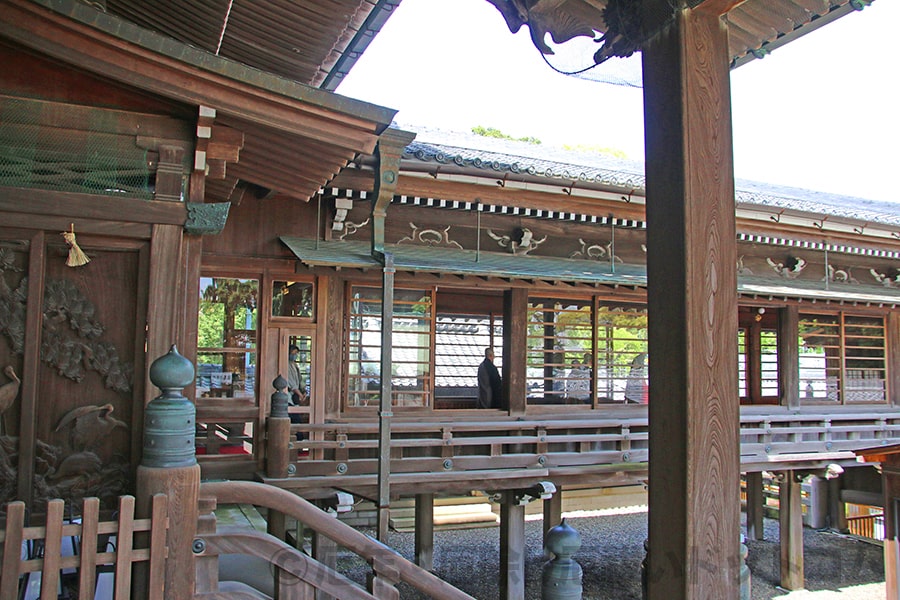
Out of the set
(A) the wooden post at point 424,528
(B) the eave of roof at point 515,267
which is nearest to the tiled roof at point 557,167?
(B) the eave of roof at point 515,267

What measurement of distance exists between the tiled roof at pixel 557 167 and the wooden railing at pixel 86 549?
5844 millimetres

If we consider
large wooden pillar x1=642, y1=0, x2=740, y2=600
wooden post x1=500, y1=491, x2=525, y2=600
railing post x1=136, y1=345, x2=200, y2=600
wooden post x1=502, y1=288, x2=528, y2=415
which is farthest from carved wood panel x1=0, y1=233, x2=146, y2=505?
wooden post x1=502, y1=288, x2=528, y2=415

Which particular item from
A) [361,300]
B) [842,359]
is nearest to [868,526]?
[842,359]

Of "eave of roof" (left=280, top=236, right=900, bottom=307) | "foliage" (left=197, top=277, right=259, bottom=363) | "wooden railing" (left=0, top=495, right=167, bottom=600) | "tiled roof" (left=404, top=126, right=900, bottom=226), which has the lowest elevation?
"wooden railing" (left=0, top=495, right=167, bottom=600)

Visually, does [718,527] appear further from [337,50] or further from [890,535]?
[890,535]

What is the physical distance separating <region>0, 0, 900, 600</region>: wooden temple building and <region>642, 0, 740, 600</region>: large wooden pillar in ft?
0.03

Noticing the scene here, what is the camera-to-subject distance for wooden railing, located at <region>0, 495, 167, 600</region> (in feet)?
9.03

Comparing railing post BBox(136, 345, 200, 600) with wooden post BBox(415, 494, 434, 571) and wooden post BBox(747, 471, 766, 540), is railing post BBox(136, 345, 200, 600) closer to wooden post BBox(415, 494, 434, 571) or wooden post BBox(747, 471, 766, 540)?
wooden post BBox(415, 494, 434, 571)

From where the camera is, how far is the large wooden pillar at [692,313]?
2229 mm

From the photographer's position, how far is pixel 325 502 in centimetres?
779

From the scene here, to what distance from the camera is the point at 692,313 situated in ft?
7.41

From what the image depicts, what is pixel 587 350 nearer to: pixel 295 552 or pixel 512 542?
Result: pixel 512 542

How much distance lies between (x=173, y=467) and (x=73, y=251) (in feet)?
5.33

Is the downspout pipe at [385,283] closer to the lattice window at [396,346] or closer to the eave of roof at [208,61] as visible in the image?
the eave of roof at [208,61]
